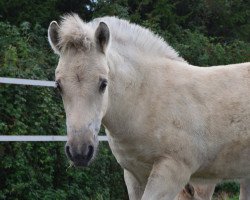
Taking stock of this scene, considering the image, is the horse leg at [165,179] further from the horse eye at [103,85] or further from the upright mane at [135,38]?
the upright mane at [135,38]

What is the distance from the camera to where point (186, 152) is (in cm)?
553

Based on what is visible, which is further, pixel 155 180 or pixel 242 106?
pixel 242 106

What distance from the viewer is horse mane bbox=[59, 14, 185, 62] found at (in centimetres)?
508

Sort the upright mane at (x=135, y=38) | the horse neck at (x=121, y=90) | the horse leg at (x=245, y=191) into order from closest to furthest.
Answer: the horse neck at (x=121, y=90), the upright mane at (x=135, y=38), the horse leg at (x=245, y=191)

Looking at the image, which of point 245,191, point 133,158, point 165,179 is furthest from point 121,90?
point 245,191

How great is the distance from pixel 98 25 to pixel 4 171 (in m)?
3.32

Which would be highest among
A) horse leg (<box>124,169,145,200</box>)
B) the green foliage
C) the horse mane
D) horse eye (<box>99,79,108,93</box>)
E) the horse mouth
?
the horse mane

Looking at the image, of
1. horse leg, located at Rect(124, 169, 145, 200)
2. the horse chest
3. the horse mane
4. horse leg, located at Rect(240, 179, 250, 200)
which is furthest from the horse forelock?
horse leg, located at Rect(240, 179, 250, 200)

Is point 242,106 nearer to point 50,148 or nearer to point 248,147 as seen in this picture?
point 248,147

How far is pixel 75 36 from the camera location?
5066 mm

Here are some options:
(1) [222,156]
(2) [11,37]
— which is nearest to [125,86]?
(1) [222,156]

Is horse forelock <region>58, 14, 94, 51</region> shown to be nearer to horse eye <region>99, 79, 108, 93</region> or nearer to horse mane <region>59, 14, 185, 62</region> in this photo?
horse mane <region>59, 14, 185, 62</region>

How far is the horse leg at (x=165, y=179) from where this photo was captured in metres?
5.41

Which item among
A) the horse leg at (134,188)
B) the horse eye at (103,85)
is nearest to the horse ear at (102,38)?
the horse eye at (103,85)
